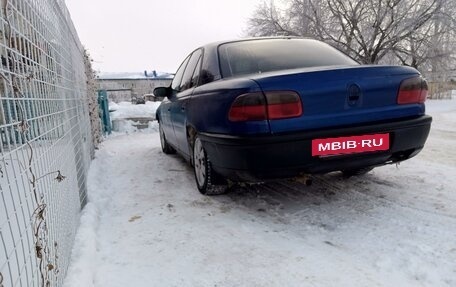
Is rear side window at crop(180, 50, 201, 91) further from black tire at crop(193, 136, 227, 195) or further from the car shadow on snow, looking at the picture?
the car shadow on snow

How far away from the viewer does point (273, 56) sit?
130 inches

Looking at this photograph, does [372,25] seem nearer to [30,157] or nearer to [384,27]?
[384,27]

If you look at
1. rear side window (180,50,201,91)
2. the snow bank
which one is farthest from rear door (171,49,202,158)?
the snow bank

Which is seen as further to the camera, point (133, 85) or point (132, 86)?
point (133, 85)

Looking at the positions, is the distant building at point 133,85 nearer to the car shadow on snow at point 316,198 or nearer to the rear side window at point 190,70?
the rear side window at point 190,70

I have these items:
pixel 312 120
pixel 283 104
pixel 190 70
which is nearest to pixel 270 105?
pixel 283 104

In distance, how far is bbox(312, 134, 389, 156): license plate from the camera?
2.57m

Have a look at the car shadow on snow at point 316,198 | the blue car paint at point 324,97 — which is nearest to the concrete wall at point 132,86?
the car shadow on snow at point 316,198

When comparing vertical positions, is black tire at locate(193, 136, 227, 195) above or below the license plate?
below

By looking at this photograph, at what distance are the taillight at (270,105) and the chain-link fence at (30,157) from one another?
1.20 m

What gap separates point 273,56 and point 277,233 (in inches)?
61.7

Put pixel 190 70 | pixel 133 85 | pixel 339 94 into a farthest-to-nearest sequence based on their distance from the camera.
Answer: pixel 133 85, pixel 190 70, pixel 339 94

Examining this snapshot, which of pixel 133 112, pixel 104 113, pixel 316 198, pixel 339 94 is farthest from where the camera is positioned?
pixel 133 112

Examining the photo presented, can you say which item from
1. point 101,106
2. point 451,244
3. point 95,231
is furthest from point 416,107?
point 101,106
